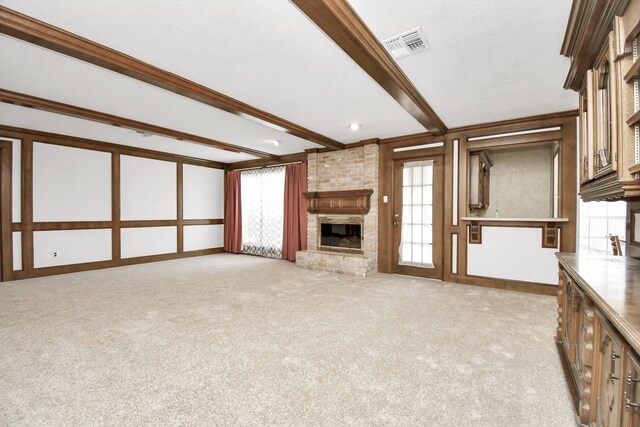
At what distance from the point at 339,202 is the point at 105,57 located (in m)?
4.08

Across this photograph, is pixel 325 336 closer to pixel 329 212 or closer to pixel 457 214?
pixel 457 214

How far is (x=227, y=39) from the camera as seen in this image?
7.41 ft

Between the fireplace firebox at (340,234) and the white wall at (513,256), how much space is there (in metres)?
1.91

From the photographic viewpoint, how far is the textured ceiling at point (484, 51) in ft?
Answer: 6.29

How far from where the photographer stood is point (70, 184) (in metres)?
5.34

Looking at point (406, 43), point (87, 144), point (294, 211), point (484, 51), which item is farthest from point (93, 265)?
point (484, 51)

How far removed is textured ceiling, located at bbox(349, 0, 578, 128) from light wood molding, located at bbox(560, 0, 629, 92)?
4.8 inches

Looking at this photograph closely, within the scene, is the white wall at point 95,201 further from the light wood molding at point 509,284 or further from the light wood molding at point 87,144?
the light wood molding at point 509,284

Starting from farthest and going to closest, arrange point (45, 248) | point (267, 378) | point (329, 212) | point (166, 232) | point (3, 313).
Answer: point (166, 232), point (329, 212), point (45, 248), point (3, 313), point (267, 378)

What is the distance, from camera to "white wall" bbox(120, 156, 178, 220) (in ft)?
19.9

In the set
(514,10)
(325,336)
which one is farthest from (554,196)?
(325,336)

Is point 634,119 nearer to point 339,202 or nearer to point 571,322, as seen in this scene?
point 571,322

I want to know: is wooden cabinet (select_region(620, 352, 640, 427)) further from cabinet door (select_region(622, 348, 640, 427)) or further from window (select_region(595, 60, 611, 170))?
window (select_region(595, 60, 611, 170))

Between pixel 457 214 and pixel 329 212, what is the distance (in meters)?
2.33
